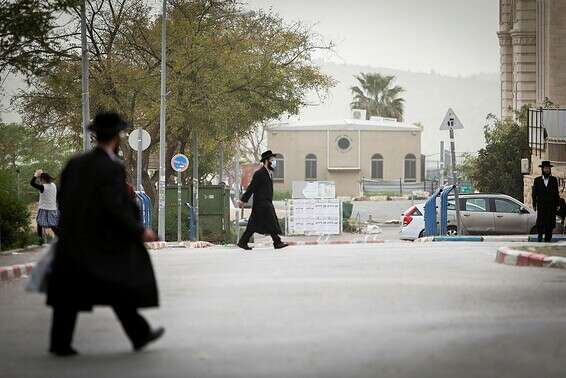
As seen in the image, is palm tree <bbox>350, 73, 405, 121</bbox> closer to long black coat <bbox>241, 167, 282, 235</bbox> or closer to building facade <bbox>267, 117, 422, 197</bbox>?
building facade <bbox>267, 117, 422, 197</bbox>

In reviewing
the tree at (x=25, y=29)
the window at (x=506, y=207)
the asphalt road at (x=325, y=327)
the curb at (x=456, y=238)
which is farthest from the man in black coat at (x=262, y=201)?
the window at (x=506, y=207)

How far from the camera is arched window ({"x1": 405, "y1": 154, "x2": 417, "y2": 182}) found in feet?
384

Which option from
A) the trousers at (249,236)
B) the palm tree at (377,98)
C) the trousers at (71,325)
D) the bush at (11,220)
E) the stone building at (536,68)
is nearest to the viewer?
the trousers at (71,325)

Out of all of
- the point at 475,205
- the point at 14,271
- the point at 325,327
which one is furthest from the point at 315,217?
the point at 325,327

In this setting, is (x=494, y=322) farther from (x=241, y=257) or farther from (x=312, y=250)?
(x=312, y=250)

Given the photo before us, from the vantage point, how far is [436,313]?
1263 cm

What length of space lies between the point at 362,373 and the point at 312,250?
16.2 m

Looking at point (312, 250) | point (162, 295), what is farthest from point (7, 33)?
point (162, 295)

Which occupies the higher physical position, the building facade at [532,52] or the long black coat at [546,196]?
the building facade at [532,52]

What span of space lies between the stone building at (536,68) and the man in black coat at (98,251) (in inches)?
1457

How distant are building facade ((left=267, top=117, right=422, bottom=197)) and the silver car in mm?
74078

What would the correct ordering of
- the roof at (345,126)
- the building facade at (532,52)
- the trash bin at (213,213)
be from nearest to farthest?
the trash bin at (213,213), the building facade at (532,52), the roof at (345,126)

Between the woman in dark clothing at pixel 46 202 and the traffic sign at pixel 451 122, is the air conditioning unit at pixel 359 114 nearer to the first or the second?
the traffic sign at pixel 451 122

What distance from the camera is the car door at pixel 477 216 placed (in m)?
38.0
